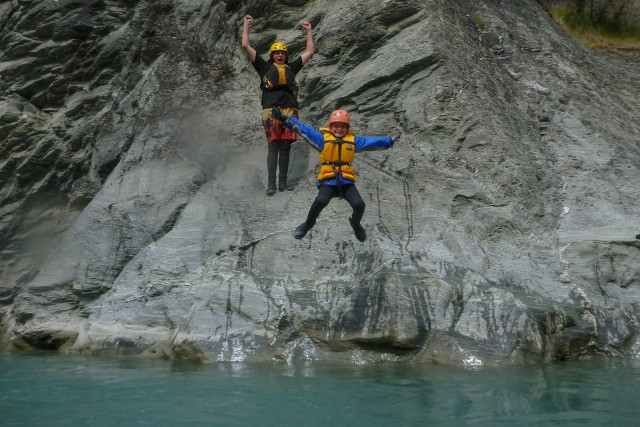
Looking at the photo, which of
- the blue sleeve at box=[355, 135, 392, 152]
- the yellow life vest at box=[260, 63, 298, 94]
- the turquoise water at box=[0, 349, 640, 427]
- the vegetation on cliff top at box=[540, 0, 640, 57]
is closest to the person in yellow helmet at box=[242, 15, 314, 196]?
the yellow life vest at box=[260, 63, 298, 94]

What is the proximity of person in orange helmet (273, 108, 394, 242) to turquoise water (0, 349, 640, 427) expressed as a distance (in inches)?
73.7

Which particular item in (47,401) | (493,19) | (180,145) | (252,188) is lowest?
(47,401)

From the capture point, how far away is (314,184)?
9.48m

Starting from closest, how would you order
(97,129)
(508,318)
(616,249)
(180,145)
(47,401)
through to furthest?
(47,401) < (508,318) < (616,249) < (180,145) < (97,129)

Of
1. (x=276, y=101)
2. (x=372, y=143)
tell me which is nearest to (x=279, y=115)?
(x=276, y=101)

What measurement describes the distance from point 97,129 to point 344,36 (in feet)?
15.8

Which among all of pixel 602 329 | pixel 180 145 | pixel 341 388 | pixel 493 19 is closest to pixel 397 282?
pixel 341 388

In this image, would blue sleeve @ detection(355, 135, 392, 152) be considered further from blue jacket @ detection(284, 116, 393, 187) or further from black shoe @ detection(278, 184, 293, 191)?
black shoe @ detection(278, 184, 293, 191)

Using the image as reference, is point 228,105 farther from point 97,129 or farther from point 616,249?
point 616,249

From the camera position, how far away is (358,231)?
26.3 ft

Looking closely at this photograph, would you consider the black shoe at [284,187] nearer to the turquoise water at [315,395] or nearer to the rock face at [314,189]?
the rock face at [314,189]

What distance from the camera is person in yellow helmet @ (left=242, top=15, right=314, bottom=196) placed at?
9.15 meters

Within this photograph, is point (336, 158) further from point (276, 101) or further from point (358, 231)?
point (276, 101)

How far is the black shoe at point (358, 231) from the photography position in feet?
26.1
